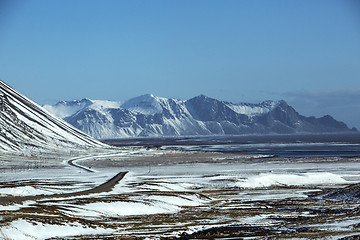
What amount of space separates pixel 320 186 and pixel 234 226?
153 ft

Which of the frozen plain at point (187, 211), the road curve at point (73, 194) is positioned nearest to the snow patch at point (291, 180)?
the frozen plain at point (187, 211)

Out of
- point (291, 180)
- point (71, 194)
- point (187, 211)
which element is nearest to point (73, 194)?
point (71, 194)

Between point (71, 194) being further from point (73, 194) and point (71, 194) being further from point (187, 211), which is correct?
point (187, 211)

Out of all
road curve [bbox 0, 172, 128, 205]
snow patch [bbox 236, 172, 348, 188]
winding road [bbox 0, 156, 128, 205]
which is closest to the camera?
road curve [bbox 0, 172, 128, 205]

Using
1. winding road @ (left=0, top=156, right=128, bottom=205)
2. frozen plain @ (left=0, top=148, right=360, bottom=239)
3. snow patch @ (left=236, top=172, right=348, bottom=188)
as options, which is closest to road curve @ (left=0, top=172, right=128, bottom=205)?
winding road @ (left=0, top=156, right=128, bottom=205)

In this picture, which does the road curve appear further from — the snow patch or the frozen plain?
the snow patch

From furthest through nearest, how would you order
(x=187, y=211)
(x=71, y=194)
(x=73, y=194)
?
(x=71, y=194)
(x=73, y=194)
(x=187, y=211)

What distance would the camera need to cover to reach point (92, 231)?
46188 millimetres

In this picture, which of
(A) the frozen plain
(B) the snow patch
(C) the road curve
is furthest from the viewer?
(B) the snow patch

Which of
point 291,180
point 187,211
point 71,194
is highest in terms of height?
point 71,194

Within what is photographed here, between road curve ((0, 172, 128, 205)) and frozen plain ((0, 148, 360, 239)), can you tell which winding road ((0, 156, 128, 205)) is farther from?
frozen plain ((0, 148, 360, 239))

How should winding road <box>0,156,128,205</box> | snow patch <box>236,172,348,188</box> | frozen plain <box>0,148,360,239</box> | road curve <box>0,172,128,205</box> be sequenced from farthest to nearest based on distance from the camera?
snow patch <box>236,172,348,188</box> < winding road <box>0,156,128,205</box> < road curve <box>0,172,128,205</box> < frozen plain <box>0,148,360,239</box>

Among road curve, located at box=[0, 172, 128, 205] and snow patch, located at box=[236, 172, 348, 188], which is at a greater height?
road curve, located at box=[0, 172, 128, 205]

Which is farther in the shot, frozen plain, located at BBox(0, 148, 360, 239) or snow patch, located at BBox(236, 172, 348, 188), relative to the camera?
snow patch, located at BBox(236, 172, 348, 188)
